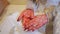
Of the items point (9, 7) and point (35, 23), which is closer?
point (35, 23)

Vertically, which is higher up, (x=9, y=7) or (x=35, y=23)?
(x=9, y=7)

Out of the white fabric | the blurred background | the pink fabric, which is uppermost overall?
the blurred background

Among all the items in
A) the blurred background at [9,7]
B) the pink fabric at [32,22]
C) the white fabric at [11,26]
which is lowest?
the white fabric at [11,26]

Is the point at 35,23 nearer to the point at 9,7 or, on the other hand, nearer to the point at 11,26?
the point at 11,26

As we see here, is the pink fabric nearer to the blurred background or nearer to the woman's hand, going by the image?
the woman's hand

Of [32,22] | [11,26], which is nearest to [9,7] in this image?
[11,26]

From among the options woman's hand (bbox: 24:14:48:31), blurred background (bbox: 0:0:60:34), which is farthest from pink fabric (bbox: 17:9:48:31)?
blurred background (bbox: 0:0:60:34)

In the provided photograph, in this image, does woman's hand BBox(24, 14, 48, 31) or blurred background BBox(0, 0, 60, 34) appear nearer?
woman's hand BBox(24, 14, 48, 31)

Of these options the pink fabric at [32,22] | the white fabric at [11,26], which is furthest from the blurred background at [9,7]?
the pink fabric at [32,22]

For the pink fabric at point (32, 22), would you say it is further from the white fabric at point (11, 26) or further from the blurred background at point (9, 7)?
the blurred background at point (9, 7)

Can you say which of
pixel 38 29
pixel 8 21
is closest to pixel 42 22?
pixel 38 29

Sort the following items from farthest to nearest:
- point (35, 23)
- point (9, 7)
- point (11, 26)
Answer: point (9, 7) < point (11, 26) < point (35, 23)
